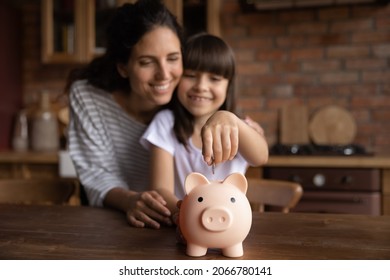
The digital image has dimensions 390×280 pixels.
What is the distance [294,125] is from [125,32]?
1579 mm

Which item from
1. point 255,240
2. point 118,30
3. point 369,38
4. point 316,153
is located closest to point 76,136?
point 118,30

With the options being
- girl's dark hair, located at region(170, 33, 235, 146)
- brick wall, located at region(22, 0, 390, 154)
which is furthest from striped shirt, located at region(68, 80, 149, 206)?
brick wall, located at region(22, 0, 390, 154)

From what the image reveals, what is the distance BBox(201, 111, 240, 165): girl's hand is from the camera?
0.64 meters

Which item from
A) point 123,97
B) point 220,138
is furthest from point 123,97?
point 220,138

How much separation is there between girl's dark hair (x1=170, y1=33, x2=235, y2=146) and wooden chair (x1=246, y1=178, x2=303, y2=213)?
0.95 ft

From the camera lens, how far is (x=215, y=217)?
24.1 inches

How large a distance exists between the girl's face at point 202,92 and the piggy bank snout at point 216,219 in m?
0.52

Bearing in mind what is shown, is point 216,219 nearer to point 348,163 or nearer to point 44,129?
point 348,163

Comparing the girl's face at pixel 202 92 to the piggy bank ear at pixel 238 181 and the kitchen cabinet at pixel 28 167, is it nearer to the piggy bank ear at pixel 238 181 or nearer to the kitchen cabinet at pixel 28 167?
the piggy bank ear at pixel 238 181

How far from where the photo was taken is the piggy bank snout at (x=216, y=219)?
0.61 m

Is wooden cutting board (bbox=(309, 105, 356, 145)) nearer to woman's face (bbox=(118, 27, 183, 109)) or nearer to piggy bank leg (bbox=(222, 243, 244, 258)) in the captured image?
woman's face (bbox=(118, 27, 183, 109))

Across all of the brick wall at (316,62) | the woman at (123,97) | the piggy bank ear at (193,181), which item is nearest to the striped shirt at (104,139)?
the woman at (123,97)

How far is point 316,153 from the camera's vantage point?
85.8 inches
